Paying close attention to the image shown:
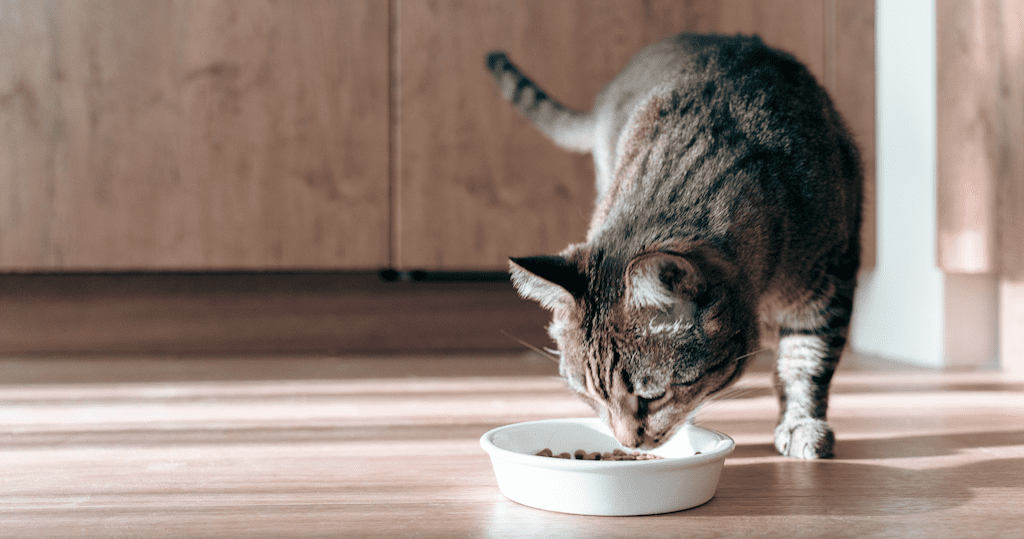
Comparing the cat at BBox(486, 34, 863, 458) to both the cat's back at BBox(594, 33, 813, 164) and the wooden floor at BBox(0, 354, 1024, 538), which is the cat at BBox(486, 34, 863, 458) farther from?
the wooden floor at BBox(0, 354, 1024, 538)

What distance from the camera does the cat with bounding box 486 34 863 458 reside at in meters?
0.83

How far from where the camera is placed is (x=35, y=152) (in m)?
1.91

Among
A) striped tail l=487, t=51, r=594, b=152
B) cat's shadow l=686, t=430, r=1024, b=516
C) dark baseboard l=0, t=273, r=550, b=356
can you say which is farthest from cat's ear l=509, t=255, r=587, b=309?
dark baseboard l=0, t=273, r=550, b=356

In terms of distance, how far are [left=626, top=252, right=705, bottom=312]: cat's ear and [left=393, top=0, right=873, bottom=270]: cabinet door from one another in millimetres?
1248

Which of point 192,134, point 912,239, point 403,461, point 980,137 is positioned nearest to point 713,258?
point 403,461

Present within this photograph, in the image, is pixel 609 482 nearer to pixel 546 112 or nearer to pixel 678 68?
pixel 678 68

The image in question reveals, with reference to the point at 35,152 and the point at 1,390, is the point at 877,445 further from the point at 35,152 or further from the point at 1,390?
the point at 35,152

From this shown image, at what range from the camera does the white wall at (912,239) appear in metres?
1.87

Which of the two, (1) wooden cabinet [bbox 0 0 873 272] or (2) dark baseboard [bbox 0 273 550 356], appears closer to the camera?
(1) wooden cabinet [bbox 0 0 873 272]

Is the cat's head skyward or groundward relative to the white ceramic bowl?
skyward

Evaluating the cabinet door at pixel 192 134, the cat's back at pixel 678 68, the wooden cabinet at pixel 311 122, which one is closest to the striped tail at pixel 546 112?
the cat's back at pixel 678 68

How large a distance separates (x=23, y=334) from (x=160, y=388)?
29.9 inches

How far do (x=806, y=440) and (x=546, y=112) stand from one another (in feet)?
3.11

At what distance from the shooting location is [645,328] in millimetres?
819
